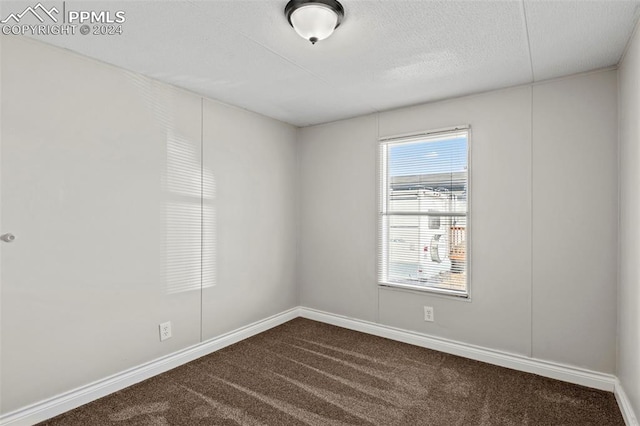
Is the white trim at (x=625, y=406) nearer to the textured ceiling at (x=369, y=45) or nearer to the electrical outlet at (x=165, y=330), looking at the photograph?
the textured ceiling at (x=369, y=45)

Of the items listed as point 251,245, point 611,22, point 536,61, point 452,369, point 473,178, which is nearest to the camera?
point 611,22

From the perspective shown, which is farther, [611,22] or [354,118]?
[354,118]

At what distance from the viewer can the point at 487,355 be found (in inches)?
A: 118

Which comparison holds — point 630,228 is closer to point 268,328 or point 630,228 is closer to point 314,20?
point 314,20

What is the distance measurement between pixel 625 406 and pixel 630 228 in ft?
3.67

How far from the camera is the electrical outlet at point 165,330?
2826 millimetres

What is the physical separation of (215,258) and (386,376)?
183cm

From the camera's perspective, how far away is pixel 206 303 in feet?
10.5

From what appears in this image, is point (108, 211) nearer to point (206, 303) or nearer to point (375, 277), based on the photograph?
point (206, 303)

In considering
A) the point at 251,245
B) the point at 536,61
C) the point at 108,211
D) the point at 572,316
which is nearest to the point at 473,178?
the point at 536,61

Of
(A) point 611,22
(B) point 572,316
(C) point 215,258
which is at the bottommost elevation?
(B) point 572,316

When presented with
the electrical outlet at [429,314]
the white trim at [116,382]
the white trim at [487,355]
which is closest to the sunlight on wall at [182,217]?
the white trim at [116,382]

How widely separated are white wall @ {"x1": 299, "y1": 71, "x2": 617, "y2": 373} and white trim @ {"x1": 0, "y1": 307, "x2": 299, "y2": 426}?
140 cm

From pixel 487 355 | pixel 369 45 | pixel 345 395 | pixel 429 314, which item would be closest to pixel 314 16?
pixel 369 45
